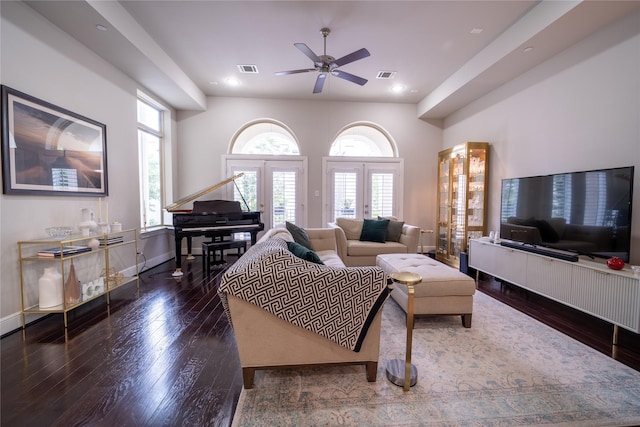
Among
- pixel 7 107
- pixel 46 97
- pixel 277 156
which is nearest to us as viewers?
pixel 7 107

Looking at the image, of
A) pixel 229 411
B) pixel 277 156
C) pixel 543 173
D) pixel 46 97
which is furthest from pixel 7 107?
pixel 543 173

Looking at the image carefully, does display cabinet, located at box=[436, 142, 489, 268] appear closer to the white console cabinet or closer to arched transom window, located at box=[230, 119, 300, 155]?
the white console cabinet

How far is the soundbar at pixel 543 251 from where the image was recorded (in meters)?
2.69

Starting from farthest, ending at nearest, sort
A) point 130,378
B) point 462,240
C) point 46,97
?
point 462,240, point 46,97, point 130,378

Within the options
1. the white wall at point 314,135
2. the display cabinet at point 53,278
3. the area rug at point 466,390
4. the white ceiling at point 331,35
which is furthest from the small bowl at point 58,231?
the white wall at point 314,135

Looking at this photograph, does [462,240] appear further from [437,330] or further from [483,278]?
[437,330]

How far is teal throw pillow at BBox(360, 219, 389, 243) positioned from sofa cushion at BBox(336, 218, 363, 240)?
106 mm

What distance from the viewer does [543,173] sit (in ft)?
11.5

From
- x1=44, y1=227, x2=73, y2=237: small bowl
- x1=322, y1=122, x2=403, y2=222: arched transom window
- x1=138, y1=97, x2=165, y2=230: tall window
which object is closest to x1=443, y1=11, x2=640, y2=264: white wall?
x1=322, y1=122, x2=403, y2=222: arched transom window

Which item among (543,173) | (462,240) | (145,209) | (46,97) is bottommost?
(462,240)

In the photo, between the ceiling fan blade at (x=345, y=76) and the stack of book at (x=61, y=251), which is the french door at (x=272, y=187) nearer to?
the ceiling fan blade at (x=345, y=76)

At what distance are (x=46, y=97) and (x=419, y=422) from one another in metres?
4.35

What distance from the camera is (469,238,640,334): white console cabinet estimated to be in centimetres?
214

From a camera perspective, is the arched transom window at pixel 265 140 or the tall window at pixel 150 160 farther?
the arched transom window at pixel 265 140
